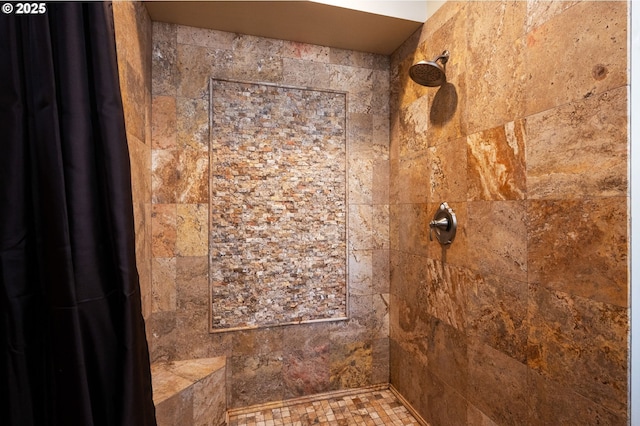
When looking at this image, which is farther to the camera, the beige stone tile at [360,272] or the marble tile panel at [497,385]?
the beige stone tile at [360,272]

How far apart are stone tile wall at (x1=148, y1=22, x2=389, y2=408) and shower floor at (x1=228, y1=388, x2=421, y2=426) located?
58 millimetres

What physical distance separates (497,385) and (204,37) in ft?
7.38

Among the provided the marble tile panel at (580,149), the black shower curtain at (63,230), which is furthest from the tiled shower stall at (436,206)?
the black shower curtain at (63,230)

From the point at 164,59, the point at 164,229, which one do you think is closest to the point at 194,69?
the point at 164,59

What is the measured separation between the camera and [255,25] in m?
1.67

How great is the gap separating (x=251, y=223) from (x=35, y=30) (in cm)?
119

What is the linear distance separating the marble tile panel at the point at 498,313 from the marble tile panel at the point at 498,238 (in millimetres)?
44

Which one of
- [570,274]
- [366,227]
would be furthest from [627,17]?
[366,227]

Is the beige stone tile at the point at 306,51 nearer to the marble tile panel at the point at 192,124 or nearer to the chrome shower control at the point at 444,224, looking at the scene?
the marble tile panel at the point at 192,124

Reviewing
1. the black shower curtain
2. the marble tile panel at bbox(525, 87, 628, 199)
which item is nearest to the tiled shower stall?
the marble tile panel at bbox(525, 87, 628, 199)

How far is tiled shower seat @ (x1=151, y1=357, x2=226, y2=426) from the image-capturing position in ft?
4.32

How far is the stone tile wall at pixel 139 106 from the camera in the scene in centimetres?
122

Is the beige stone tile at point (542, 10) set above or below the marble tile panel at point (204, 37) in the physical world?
below

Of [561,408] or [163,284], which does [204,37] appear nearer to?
[163,284]
